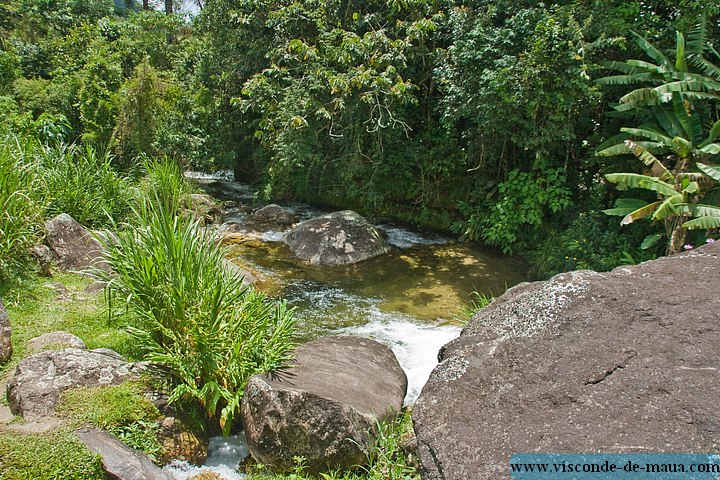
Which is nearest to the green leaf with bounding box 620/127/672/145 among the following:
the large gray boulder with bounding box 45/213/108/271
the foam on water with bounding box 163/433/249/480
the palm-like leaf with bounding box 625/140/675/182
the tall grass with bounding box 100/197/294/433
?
the palm-like leaf with bounding box 625/140/675/182

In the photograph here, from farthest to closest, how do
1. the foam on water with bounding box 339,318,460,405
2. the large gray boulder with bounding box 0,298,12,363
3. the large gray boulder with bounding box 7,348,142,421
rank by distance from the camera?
the foam on water with bounding box 339,318,460,405
the large gray boulder with bounding box 0,298,12,363
the large gray boulder with bounding box 7,348,142,421

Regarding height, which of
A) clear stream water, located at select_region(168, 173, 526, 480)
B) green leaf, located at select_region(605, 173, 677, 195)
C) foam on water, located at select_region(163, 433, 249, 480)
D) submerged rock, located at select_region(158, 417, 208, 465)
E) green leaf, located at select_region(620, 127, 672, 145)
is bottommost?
foam on water, located at select_region(163, 433, 249, 480)

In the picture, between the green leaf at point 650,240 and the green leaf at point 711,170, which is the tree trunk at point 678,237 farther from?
the green leaf at point 711,170

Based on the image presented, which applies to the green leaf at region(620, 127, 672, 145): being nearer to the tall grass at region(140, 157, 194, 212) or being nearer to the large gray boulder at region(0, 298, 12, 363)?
the tall grass at region(140, 157, 194, 212)

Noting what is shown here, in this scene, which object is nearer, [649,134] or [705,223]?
[705,223]

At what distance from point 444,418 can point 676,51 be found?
7.49 meters

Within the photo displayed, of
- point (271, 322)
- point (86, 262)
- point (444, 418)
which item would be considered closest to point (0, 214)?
point (86, 262)

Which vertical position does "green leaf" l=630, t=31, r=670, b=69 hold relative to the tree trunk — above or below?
above

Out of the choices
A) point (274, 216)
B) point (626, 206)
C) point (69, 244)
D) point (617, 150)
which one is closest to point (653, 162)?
point (617, 150)

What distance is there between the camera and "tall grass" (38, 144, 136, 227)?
8031 mm

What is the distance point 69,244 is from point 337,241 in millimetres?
4607

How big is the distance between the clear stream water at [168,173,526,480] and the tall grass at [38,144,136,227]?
7.44 ft

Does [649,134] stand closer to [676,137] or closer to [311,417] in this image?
[676,137]

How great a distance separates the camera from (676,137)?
277 inches
